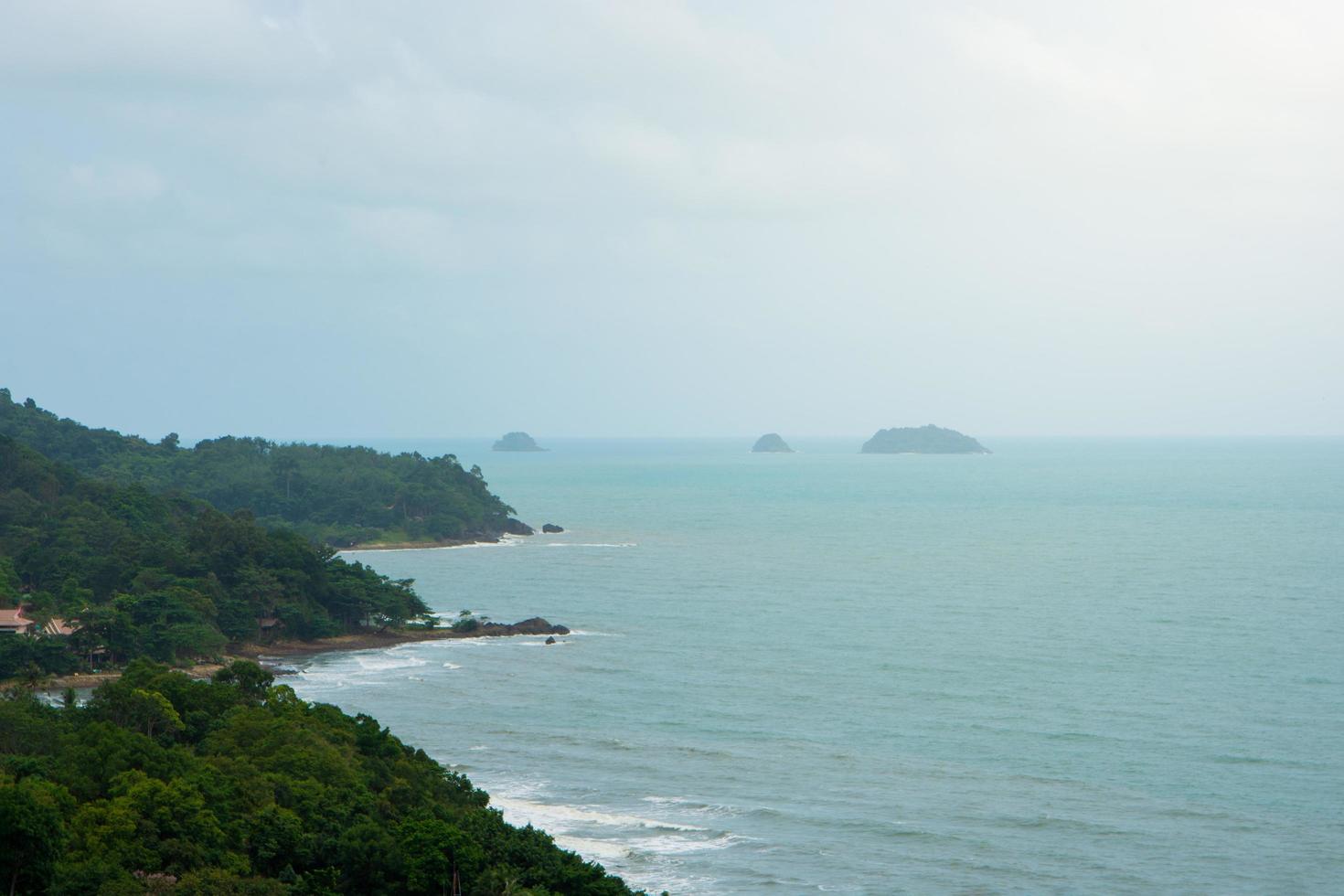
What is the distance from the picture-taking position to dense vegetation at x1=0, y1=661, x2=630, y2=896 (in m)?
20.3

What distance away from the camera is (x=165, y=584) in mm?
57000

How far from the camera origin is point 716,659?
2050 inches

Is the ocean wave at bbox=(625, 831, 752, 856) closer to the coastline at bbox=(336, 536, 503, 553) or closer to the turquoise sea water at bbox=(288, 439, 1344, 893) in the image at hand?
the turquoise sea water at bbox=(288, 439, 1344, 893)

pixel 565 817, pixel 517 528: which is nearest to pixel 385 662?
pixel 565 817

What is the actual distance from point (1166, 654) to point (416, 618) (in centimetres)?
3476

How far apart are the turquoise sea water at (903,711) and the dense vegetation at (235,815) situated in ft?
15.4

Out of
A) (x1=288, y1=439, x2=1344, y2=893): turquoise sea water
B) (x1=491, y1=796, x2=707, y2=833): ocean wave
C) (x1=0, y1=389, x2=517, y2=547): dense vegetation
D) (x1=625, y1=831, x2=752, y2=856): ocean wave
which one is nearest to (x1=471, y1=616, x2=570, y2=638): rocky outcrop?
(x1=288, y1=439, x2=1344, y2=893): turquoise sea water

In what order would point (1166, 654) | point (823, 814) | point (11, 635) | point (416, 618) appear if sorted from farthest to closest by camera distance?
point (416, 618) < point (1166, 654) < point (11, 635) < point (823, 814)

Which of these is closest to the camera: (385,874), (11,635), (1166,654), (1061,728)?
(385,874)

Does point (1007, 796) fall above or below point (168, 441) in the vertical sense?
below

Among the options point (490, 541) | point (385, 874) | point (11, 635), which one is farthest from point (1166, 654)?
point (490, 541)

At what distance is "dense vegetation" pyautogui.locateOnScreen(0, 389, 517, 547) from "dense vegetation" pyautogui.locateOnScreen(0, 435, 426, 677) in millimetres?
34138

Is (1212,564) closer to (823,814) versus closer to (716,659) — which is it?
(716,659)

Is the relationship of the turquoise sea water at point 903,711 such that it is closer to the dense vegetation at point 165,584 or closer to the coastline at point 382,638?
the coastline at point 382,638
